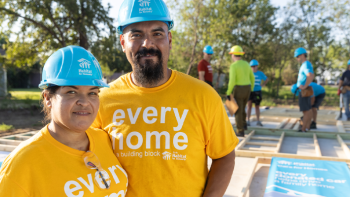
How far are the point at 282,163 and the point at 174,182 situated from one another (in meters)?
3.13

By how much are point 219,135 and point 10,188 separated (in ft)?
3.64

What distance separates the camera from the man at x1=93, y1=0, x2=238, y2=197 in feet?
4.88

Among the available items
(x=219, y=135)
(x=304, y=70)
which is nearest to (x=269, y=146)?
(x=304, y=70)

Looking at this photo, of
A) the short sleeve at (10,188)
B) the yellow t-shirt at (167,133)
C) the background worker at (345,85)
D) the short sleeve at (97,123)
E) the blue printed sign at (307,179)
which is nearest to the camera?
the short sleeve at (10,188)

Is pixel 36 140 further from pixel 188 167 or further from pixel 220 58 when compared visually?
pixel 220 58

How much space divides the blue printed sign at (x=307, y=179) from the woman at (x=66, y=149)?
7.91 feet

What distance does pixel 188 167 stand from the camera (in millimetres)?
1510

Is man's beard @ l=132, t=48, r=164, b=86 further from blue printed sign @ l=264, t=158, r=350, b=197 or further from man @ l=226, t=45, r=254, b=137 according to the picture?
man @ l=226, t=45, r=254, b=137

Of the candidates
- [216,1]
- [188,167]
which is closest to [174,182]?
[188,167]

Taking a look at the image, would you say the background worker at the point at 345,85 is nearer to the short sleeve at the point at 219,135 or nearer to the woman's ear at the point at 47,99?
the short sleeve at the point at 219,135

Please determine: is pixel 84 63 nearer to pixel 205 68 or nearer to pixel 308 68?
pixel 205 68

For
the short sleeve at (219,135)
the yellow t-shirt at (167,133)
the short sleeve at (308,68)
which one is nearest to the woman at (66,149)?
the yellow t-shirt at (167,133)

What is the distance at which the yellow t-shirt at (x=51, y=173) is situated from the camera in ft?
3.69

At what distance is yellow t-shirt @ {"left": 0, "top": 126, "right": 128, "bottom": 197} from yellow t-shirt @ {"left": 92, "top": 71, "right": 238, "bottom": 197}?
137mm
